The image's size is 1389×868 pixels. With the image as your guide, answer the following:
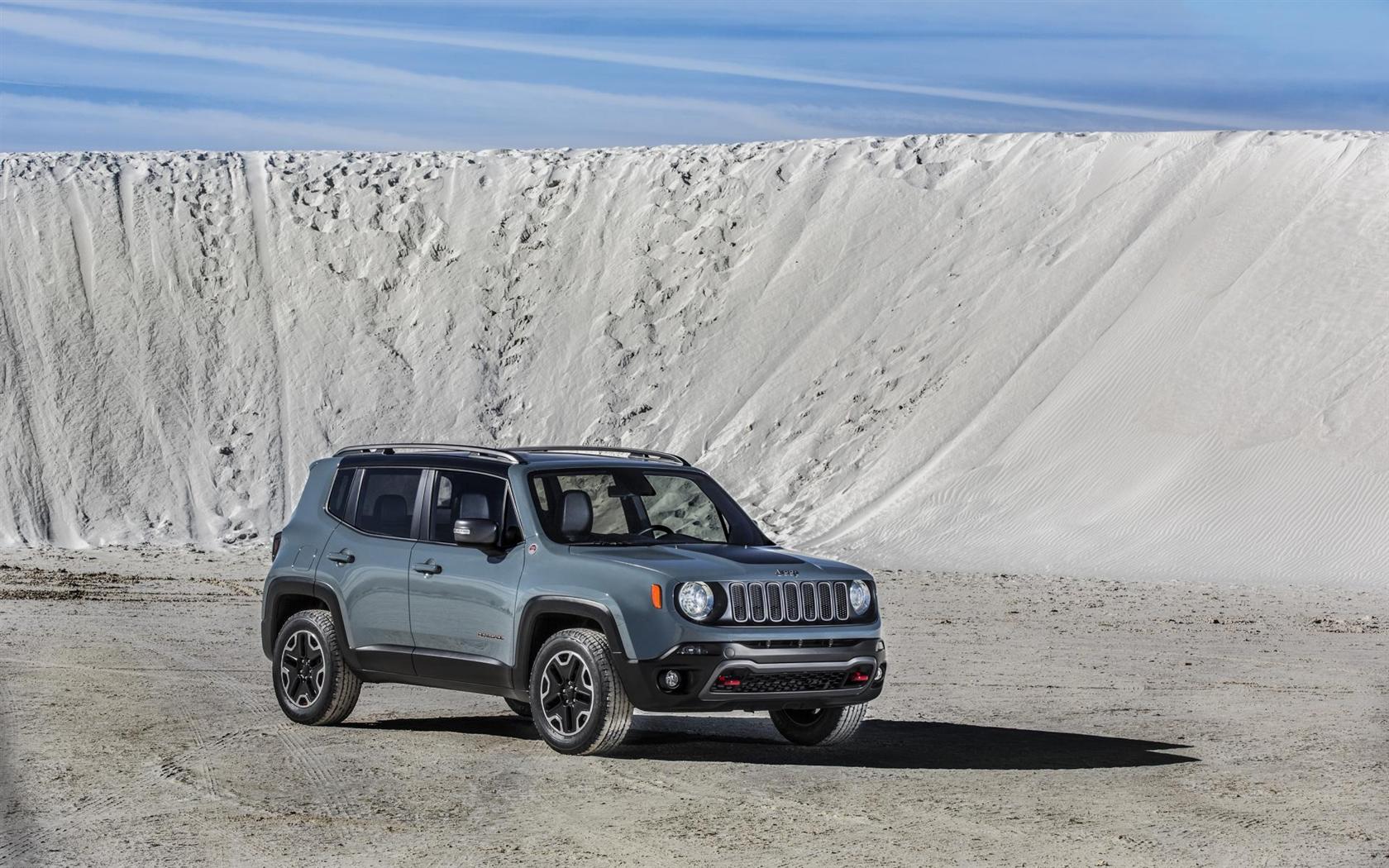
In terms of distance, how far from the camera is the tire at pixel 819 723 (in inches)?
418

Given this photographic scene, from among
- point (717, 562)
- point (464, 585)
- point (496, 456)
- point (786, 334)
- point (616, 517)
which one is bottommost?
point (464, 585)

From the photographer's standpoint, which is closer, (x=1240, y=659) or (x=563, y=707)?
(x=563, y=707)

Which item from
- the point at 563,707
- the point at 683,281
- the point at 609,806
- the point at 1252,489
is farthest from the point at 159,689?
the point at 683,281

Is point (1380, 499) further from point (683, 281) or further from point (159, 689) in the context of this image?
point (159, 689)

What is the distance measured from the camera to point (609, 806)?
859cm

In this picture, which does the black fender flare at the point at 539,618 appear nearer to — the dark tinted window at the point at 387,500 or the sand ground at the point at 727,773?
the sand ground at the point at 727,773

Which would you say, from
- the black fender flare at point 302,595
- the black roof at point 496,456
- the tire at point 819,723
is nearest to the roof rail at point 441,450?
the black roof at point 496,456

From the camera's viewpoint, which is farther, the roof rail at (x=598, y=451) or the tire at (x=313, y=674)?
the tire at (x=313, y=674)

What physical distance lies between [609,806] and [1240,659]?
34.0 feet

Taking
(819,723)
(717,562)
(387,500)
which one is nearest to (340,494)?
(387,500)

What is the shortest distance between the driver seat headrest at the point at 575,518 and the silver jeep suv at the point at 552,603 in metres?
0.01

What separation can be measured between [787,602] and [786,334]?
35.1 meters

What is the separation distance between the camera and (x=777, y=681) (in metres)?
9.80

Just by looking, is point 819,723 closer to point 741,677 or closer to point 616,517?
point 741,677
